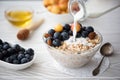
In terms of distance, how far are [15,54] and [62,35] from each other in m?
0.16

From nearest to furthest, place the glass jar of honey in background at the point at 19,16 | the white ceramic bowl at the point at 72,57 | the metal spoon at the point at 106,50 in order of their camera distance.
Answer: the white ceramic bowl at the point at 72,57
the metal spoon at the point at 106,50
the glass jar of honey in background at the point at 19,16

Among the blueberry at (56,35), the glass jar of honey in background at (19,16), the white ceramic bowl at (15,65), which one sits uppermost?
the glass jar of honey in background at (19,16)

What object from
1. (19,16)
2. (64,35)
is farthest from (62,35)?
(19,16)

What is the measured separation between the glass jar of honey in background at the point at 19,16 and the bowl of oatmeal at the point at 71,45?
227 mm

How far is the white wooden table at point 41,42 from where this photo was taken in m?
0.82

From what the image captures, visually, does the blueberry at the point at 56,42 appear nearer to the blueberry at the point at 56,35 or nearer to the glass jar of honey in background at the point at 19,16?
the blueberry at the point at 56,35

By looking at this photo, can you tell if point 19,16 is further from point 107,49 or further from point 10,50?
point 107,49

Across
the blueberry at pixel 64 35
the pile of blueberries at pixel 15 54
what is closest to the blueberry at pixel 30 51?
the pile of blueberries at pixel 15 54

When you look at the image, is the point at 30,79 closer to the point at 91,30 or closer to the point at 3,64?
the point at 3,64

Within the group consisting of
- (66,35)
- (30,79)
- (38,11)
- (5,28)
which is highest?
(38,11)

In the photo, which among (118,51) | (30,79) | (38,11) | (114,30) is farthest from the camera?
(38,11)

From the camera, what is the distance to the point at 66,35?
0.85 metres

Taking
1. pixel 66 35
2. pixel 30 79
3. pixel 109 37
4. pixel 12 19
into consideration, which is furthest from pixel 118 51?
pixel 12 19

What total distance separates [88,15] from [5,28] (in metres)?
0.35
